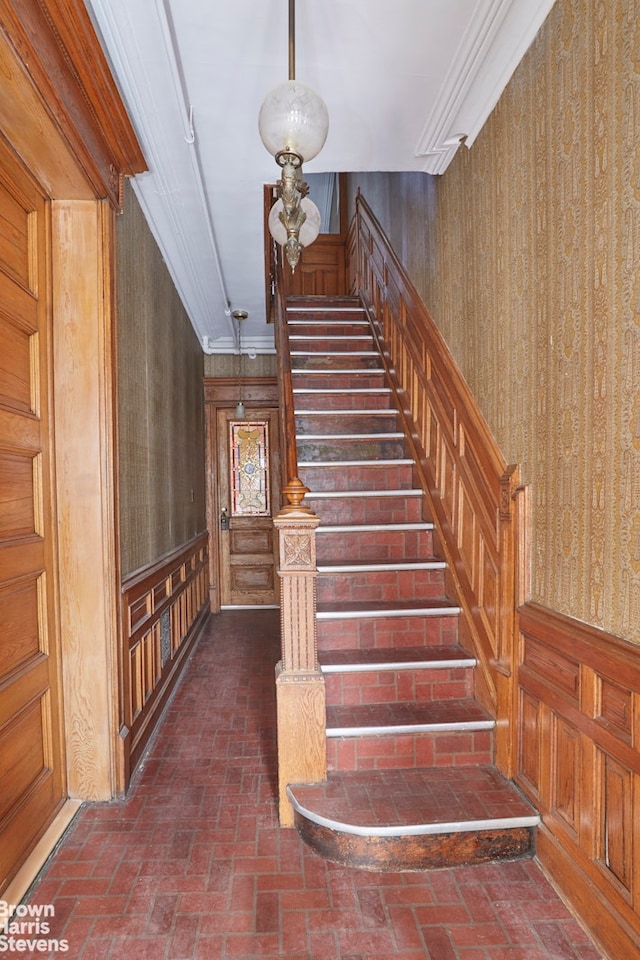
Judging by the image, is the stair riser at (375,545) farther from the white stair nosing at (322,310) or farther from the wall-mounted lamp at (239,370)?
the wall-mounted lamp at (239,370)

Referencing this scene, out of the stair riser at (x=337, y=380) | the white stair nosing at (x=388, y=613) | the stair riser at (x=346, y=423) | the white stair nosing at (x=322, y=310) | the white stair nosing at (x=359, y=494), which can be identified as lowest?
the white stair nosing at (x=388, y=613)

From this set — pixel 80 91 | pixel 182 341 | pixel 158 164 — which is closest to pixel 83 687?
pixel 80 91

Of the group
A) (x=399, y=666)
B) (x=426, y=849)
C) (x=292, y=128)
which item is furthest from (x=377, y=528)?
(x=292, y=128)

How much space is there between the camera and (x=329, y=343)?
455 centimetres

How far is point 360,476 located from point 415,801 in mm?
1876

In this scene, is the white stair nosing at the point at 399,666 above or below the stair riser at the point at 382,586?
below

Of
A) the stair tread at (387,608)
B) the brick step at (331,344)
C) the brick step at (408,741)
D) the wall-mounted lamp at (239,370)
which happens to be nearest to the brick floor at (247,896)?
the brick step at (408,741)

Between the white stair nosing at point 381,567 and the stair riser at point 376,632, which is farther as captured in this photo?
the white stair nosing at point 381,567

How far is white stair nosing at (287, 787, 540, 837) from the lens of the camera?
182 centimetres

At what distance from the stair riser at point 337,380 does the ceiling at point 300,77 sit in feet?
4.24

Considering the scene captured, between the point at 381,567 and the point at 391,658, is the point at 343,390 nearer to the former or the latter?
the point at 381,567

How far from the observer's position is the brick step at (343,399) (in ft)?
12.6

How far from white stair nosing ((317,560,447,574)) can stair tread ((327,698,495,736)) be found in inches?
25.5

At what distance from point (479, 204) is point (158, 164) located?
155 centimetres
